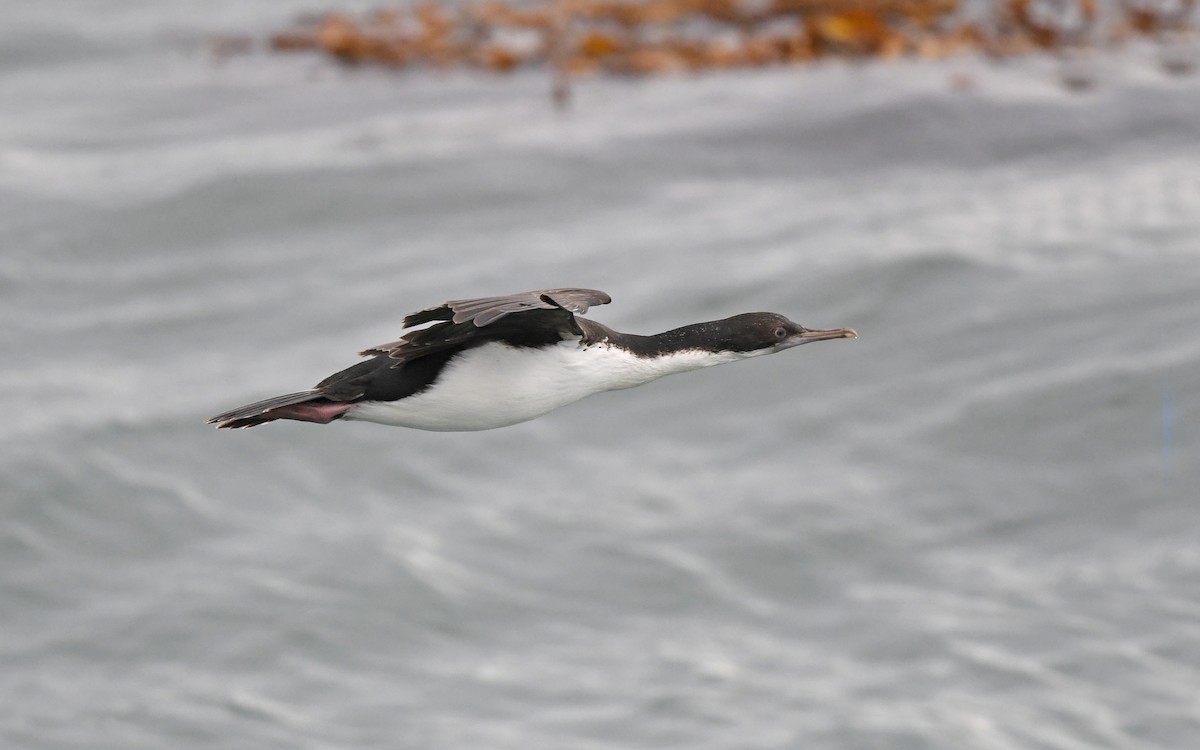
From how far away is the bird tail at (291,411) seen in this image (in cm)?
1243

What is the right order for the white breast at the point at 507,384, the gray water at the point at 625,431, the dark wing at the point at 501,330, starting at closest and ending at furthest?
1. the dark wing at the point at 501,330
2. the white breast at the point at 507,384
3. the gray water at the point at 625,431

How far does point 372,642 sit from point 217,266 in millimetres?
12854

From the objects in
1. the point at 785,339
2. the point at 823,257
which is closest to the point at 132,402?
the point at 823,257

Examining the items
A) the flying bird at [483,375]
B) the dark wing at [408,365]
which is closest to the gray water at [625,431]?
the flying bird at [483,375]

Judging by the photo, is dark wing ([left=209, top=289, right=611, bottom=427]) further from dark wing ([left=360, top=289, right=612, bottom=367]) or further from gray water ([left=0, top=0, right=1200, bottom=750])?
gray water ([left=0, top=0, right=1200, bottom=750])

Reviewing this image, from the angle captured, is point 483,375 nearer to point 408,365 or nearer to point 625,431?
point 408,365

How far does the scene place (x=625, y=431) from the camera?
3606 cm

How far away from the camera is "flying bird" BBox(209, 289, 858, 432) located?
12.5 m

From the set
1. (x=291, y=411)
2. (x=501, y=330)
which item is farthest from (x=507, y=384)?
(x=291, y=411)

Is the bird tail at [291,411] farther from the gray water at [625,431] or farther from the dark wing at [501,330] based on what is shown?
the gray water at [625,431]

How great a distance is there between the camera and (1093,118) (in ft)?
133

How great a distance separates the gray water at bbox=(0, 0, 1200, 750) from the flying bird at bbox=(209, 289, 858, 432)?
17333mm

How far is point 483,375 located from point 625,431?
77.2 feet

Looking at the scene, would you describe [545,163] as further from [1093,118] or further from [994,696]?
[994,696]
